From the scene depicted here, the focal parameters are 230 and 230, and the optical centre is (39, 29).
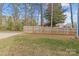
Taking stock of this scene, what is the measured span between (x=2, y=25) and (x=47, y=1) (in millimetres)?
289

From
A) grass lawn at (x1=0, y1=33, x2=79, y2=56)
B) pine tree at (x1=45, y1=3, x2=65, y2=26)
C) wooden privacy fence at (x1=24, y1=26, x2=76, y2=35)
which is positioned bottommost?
grass lawn at (x1=0, y1=33, x2=79, y2=56)

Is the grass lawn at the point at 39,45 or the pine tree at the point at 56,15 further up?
the pine tree at the point at 56,15

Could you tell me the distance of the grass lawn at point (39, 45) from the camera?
1.29 m

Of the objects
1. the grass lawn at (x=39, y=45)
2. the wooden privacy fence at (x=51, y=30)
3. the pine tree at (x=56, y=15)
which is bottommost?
the grass lawn at (x=39, y=45)

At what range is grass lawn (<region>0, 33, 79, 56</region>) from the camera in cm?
129

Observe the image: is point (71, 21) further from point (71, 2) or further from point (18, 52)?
point (18, 52)

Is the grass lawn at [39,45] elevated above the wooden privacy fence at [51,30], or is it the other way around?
the wooden privacy fence at [51,30]

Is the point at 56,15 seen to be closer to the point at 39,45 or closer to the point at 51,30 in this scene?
the point at 51,30

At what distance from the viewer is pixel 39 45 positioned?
4.25 feet

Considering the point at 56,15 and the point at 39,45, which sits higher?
the point at 56,15

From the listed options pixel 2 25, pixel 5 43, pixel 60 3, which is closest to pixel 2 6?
pixel 2 25

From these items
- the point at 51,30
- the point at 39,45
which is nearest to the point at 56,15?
the point at 51,30

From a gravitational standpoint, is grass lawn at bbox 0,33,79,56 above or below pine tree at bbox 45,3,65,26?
below

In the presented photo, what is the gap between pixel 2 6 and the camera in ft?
4.29
